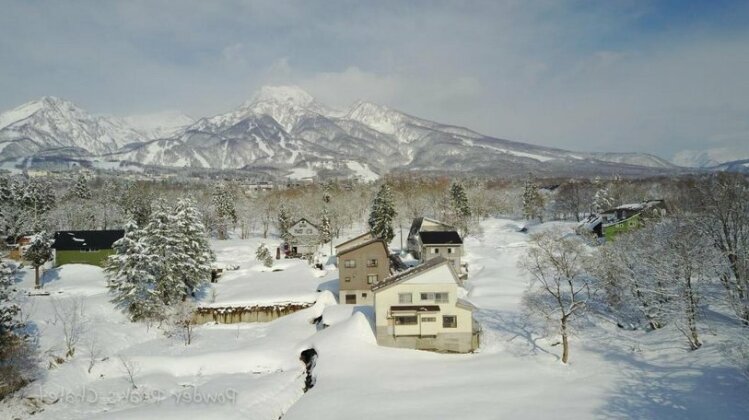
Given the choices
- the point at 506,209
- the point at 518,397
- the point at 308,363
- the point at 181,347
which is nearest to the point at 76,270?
the point at 181,347

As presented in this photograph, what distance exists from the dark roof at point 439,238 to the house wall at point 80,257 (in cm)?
3989

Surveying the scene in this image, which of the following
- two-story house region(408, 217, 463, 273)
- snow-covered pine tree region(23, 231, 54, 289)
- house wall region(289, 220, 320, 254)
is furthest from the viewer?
house wall region(289, 220, 320, 254)

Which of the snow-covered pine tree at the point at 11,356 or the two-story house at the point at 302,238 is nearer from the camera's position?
the snow-covered pine tree at the point at 11,356

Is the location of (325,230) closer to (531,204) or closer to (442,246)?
(442,246)

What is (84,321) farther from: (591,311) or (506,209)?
(506,209)

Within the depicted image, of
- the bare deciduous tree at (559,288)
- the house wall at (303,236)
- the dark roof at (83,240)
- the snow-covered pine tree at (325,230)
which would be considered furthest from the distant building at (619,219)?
the dark roof at (83,240)

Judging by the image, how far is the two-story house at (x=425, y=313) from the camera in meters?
29.5

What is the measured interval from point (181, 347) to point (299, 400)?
532 inches

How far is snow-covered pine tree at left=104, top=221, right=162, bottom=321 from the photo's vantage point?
Result: 3531 cm

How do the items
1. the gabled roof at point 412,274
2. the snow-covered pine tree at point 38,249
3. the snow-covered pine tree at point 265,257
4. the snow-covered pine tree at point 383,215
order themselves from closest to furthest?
the gabled roof at point 412,274 < the snow-covered pine tree at point 38,249 < the snow-covered pine tree at point 265,257 < the snow-covered pine tree at point 383,215

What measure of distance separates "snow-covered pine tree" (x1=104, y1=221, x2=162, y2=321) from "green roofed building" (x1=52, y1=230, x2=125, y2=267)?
1981cm

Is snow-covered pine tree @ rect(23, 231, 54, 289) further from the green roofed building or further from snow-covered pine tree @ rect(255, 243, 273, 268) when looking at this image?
snow-covered pine tree @ rect(255, 243, 273, 268)

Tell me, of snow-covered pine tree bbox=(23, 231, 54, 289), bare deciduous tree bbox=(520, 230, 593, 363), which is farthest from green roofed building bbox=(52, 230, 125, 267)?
bare deciduous tree bbox=(520, 230, 593, 363)

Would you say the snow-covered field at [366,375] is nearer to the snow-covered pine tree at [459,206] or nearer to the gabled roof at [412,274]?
the gabled roof at [412,274]
